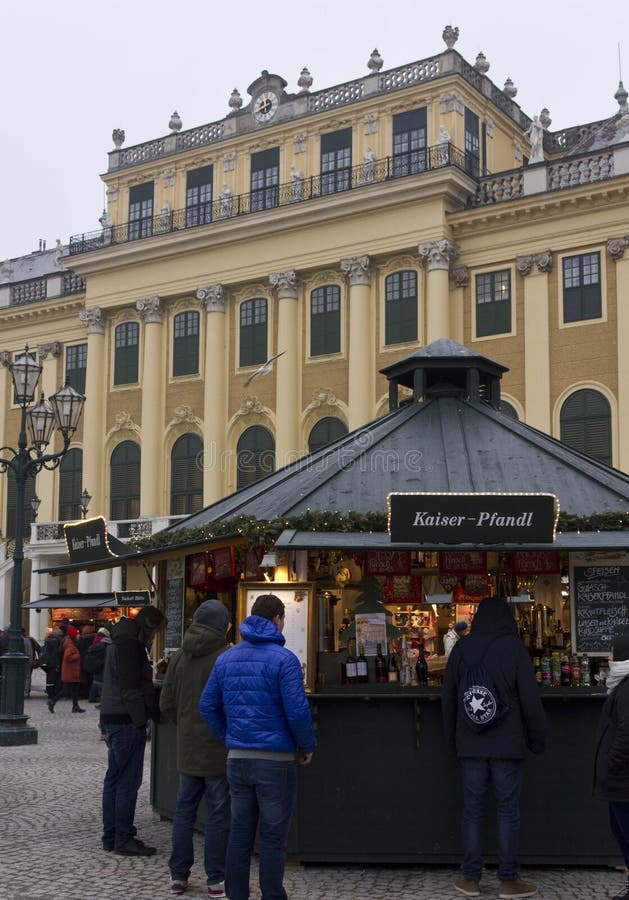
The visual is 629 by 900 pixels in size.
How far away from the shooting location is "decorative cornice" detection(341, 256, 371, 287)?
3378 cm

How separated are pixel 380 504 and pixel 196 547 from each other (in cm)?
164

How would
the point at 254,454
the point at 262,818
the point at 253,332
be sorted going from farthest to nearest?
the point at 253,332, the point at 254,454, the point at 262,818

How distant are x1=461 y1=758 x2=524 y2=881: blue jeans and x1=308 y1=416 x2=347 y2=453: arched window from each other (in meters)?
26.9

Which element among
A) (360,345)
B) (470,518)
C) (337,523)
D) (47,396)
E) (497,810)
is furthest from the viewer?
(47,396)

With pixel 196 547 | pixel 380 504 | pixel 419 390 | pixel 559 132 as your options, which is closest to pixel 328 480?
pixel 380 504

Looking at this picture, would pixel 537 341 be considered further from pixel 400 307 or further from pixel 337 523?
pixel 337 523

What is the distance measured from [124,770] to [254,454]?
89.6 ft

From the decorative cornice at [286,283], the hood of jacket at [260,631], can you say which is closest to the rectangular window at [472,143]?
the decorative cornice at [286,283]

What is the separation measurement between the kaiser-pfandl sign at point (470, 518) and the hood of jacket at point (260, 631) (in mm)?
1908

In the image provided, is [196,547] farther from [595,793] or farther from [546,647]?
[595,793]

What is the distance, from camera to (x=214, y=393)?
36.4m

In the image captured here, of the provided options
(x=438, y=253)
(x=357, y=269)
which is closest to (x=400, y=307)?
(x=357, y=269)

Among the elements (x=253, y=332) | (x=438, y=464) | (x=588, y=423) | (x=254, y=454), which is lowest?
(x=438, y=464)

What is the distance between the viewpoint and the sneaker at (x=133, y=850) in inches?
332
